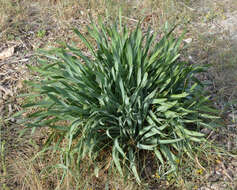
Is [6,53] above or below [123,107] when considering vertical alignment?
below

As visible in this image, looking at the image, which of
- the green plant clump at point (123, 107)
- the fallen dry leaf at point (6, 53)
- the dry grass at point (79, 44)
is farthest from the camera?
the fallen dry leaf at point (6, 53)

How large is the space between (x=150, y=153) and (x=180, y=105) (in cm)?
58

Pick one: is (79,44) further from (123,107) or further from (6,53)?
(123,107)

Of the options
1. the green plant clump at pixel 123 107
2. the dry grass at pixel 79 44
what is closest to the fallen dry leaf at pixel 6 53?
the dry grass at pixel 79 44

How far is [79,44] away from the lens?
4215 mm

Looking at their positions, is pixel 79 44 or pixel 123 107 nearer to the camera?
pixel 123 107

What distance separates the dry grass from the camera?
2.68 meters

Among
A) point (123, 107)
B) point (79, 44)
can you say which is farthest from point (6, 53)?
point (123, 107)

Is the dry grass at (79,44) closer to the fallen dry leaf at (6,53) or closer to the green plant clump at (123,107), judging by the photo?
the fallen dry leaf at (6,53)

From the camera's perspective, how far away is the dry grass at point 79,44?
8.80ft

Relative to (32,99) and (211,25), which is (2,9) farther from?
(211,25)

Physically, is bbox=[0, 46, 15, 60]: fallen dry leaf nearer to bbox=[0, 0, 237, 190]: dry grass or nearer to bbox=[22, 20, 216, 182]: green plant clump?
bbox=[0, 0, 237, 190]: dry grass

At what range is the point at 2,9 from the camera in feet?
14.8

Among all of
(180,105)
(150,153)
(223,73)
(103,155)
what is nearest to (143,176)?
(150,153)
